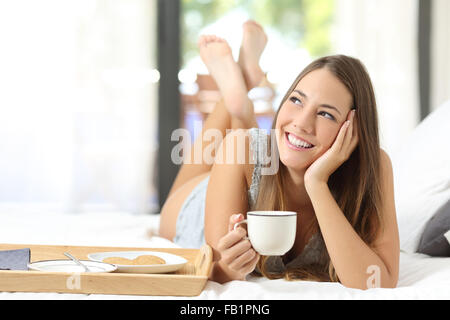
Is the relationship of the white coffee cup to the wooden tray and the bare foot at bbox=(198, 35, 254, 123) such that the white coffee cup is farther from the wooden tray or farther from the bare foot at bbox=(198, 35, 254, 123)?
the bare foot at bbox=(198, 35, 254, 123)

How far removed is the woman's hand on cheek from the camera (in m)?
1.12

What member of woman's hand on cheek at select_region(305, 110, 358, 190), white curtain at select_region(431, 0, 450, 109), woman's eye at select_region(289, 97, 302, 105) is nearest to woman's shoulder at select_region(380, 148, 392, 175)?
woman's hand on cheek at select_region(305, 110, 358, 190)

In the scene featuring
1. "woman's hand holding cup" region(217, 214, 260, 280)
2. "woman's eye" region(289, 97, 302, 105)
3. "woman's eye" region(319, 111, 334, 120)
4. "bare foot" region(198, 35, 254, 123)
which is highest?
"bare foot" region(198, 35, 254, 123)

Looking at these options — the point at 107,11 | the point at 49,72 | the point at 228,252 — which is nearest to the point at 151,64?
the point at 107,11

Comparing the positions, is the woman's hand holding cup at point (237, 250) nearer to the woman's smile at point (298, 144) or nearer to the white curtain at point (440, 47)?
the woman's smile at point (298, 144)

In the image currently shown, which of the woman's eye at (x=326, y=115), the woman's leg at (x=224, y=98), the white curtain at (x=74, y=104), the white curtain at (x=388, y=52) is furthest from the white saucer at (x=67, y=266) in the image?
the white curtain at (x=388, y=52)

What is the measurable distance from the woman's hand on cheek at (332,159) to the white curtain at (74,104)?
2.22 m

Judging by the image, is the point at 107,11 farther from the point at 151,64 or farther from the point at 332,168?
the point at 332,168

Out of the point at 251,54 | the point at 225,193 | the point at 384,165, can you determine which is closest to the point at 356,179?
the point at 384,165

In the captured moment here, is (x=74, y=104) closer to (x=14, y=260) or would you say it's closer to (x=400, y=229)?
(x=400, y=229)

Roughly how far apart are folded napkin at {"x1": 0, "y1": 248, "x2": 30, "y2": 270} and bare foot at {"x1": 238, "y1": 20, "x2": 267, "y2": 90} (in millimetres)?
1119

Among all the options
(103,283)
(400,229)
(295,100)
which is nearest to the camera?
(103,283)

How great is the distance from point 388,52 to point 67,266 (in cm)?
Result: 279

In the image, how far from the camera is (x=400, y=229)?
1564mm
